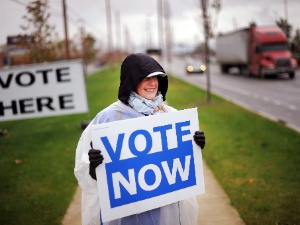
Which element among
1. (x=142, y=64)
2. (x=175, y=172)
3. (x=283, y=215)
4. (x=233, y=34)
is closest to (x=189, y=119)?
(x=175, y=172)

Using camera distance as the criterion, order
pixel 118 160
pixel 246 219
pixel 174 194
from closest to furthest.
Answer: pixel 118 160
pixel 174 194
pixel 246 219

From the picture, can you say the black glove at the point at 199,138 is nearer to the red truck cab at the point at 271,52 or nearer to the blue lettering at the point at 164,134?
the blue lettering at the point at 164,134

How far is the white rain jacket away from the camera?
2.29 meters

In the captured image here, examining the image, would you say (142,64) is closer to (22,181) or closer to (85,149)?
(85,149)

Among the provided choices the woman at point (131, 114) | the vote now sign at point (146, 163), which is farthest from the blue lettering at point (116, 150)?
the woman at point (131, 114)

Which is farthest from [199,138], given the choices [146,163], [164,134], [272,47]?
[272,47]

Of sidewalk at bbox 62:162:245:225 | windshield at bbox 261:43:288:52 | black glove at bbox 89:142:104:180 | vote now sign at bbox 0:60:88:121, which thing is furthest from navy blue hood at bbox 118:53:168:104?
windshield at bbox 261:43:288:52

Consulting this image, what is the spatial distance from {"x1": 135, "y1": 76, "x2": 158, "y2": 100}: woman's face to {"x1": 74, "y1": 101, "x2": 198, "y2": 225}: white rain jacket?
0.15 meters

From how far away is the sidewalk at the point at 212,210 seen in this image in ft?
12.0

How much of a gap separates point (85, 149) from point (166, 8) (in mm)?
36443

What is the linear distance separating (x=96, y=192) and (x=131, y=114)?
0.68 m

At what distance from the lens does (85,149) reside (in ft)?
7.48

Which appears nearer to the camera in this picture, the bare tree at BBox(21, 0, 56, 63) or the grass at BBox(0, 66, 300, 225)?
the grass at BBox(0, 66, 300, 225)

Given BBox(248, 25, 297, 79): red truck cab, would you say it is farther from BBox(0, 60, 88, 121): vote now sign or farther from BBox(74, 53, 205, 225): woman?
BBox(74, 53, 205, 225): woman
